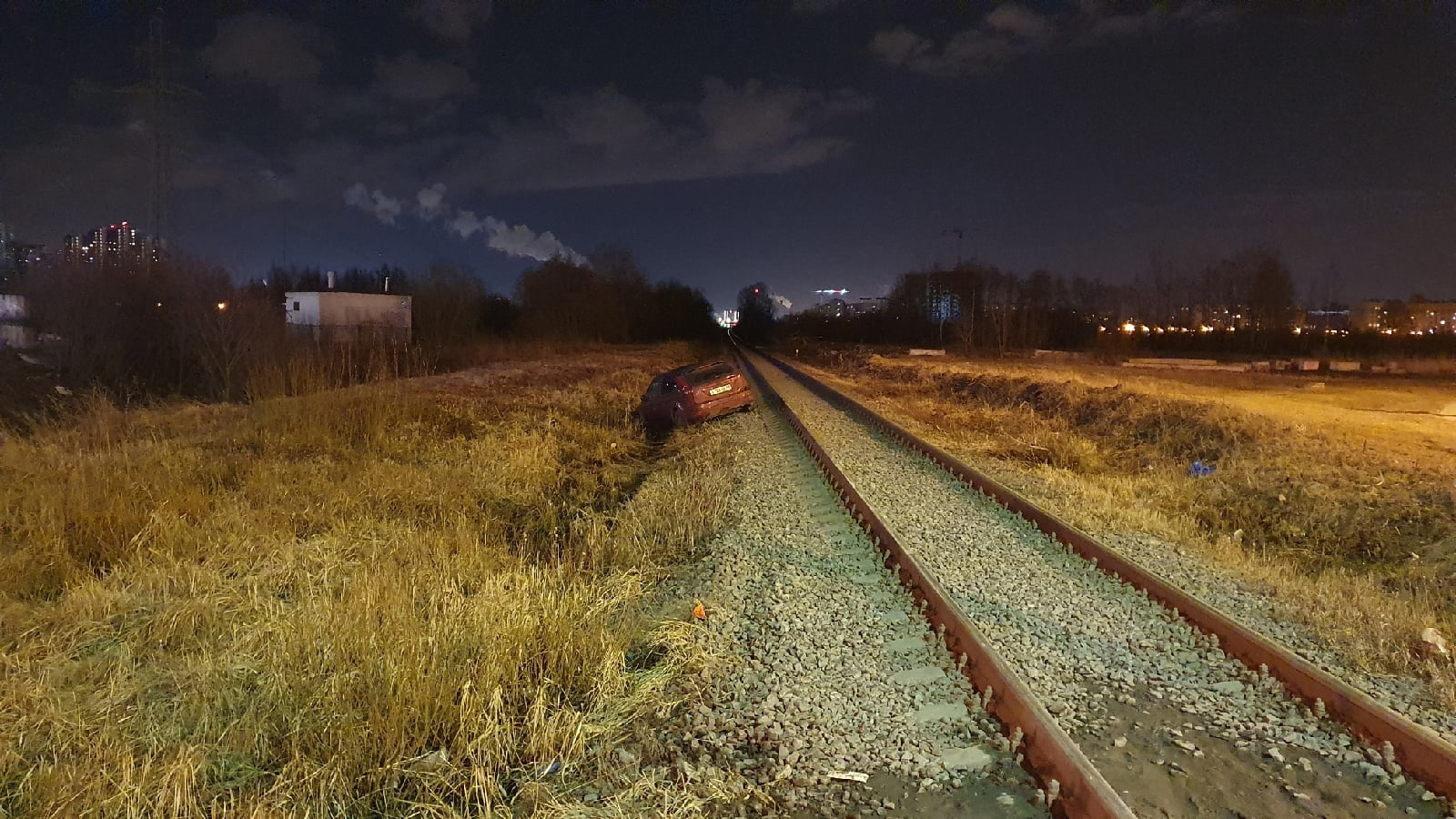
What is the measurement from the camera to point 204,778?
11.8ft

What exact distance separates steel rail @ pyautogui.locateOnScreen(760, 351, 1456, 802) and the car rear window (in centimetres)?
1100

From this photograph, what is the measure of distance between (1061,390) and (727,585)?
1836cm

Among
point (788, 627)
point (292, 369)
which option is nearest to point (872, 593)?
point (788, 627)

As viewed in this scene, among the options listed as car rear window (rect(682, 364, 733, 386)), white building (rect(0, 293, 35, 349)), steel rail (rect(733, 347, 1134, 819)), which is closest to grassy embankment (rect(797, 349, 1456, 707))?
steel rail (rect(733, 347, 1134, 819))

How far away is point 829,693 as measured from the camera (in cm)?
480

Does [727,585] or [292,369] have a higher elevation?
[292,369]

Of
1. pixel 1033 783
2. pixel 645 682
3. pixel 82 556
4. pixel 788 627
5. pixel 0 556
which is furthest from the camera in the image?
pixel 82 556

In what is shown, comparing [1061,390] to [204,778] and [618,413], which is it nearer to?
[618,413]

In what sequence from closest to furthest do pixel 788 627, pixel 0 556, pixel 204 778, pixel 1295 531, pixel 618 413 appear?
1. pixel 204 778
2. pixel 788 627
3. pixel 0 556
4. pixel 1295 531
5. pixel 618 413

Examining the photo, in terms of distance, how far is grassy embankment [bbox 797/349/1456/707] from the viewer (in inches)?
251

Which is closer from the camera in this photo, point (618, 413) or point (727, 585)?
point (727, 585)

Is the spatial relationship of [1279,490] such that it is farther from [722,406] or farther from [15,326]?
[15,326]

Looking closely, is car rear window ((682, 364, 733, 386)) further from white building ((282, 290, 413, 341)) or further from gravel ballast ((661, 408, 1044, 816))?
white building ((282, 290, 413, 341))

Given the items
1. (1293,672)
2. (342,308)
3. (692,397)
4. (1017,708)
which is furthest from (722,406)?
(342,308)
